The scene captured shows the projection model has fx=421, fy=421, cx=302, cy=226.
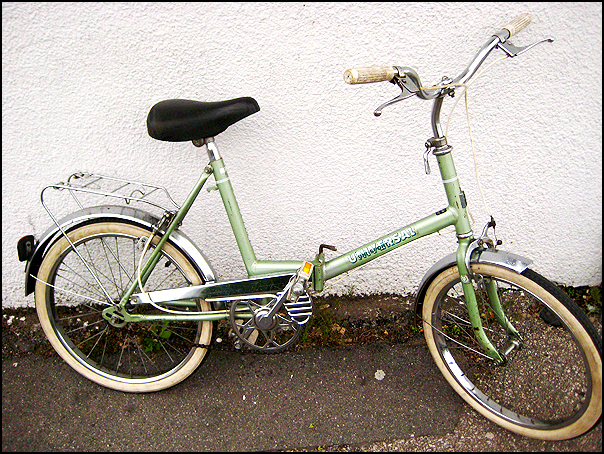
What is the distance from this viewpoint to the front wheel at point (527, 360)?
6.14 feet

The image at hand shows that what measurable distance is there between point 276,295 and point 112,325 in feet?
3.34

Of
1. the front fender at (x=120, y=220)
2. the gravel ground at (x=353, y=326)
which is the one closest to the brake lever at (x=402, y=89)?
the front fender at (x=120, y=220)

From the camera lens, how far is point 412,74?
171cm

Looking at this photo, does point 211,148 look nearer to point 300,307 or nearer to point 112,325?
point 300,307

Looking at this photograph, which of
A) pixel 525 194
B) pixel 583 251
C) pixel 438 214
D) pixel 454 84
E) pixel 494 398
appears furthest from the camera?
pixel 583 251

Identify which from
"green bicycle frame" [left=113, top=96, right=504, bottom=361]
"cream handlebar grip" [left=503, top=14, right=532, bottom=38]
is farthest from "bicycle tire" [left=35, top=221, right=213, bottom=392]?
"cream handlebar grip" [left=503, top=14, right=532, bottom=38]

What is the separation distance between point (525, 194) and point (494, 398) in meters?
1.24

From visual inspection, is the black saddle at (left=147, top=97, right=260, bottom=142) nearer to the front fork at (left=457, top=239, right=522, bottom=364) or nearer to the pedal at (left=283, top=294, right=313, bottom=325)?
the pedal at (left=283, top=294, right=313, bottom=325)

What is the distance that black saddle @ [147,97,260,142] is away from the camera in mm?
1928

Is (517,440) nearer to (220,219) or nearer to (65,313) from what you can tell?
(220,219)

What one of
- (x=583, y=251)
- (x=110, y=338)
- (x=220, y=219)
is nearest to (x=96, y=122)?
(x=220, y=219)

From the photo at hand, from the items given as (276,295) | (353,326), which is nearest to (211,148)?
(276,295)

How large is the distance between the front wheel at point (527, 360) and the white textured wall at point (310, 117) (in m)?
0.48

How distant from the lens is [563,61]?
2.31 metres
